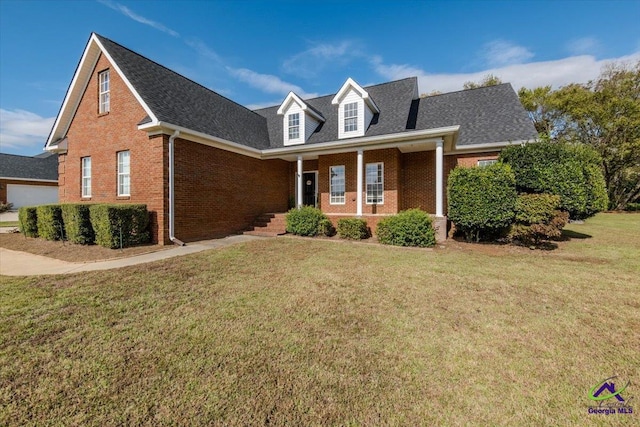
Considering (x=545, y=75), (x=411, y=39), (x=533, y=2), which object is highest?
(x=545, y=75)

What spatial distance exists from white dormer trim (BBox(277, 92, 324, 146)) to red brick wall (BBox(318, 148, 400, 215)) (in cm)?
157

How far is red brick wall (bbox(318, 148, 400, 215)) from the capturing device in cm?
1250

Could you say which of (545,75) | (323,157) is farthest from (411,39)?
(545,75)

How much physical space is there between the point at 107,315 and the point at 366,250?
6518mm

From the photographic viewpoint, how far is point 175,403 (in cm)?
232

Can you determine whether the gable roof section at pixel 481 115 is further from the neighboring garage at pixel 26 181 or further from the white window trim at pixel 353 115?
the neighboring garage at pixel 26 181

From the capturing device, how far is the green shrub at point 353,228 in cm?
1052

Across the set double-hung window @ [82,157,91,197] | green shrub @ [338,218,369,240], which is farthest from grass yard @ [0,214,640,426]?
double-hung window @ [82,157,91,197]

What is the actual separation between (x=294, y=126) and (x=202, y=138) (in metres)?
5.24

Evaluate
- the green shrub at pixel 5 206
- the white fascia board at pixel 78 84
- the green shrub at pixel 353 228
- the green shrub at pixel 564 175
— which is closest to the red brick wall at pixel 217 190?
the green shrub at pixel 353 228

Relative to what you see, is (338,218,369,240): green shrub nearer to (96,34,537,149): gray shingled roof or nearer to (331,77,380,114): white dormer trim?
(96,34,537,149): gray shingled roof

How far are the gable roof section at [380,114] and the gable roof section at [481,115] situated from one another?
1155 mm

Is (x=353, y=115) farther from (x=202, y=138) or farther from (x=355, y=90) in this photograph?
(x=202, y=138)

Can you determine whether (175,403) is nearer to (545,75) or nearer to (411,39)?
(411,39)
